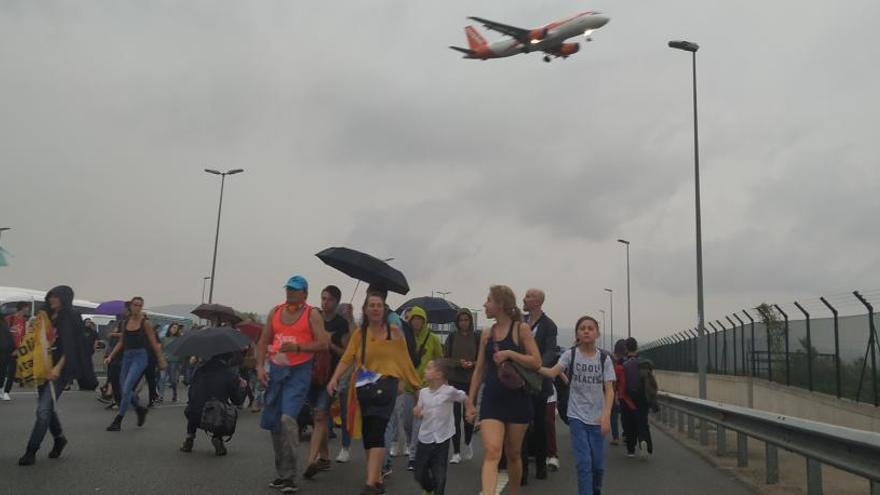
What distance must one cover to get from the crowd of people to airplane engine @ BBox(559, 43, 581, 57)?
2793 cm

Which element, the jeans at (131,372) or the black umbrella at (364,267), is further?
the jeans at (131,372)

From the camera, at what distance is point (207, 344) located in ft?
29.8

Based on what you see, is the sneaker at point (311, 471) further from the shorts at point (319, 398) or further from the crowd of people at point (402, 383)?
the shorts at point (319, 398)

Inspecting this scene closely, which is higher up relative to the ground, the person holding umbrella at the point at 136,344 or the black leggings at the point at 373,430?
the person holding umbrella at the point at 136,344

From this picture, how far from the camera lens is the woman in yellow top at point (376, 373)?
257 inches

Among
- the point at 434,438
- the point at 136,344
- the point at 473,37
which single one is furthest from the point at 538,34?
the point at 434,438

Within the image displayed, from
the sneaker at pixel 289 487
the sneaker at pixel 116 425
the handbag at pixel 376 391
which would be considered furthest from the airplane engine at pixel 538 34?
the sneaker at pixel 289 487

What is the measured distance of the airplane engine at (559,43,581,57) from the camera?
117 feet

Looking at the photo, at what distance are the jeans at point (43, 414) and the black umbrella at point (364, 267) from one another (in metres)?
2.79

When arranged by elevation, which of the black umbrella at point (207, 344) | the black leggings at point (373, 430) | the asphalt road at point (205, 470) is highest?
the black umbrella at point (207, 344)

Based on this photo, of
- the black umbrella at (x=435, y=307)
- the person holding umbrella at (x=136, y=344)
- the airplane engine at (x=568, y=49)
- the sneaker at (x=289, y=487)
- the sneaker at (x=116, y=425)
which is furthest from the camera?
the airplane engine at (x=568, y=49)

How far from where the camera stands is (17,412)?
13117mm

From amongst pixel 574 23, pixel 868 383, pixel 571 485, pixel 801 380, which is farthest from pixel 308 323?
pixel 574 23

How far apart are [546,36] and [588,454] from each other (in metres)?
30.5
